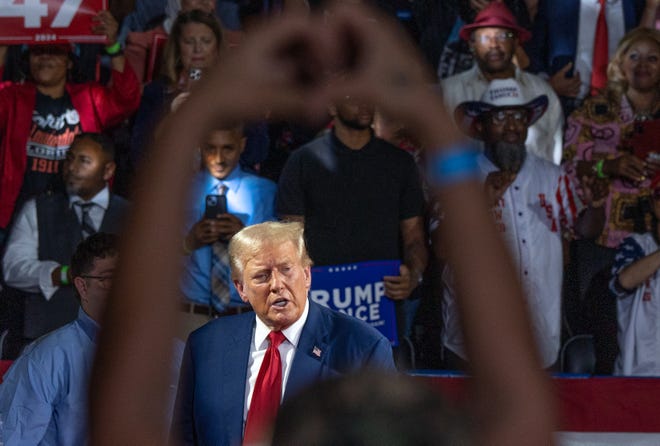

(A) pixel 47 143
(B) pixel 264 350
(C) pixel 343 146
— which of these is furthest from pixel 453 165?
(A) pixel 47 143

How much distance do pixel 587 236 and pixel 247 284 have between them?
3.35 metres

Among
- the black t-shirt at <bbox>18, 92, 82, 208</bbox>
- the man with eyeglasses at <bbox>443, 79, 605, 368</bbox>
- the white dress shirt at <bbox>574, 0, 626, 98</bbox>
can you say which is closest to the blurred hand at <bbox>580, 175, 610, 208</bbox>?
the man with eyeglasses at <bbox>443, 79, 605, 368</bbox>

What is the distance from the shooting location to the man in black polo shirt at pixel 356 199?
19.8 ft

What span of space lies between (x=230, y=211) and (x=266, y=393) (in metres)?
2.84

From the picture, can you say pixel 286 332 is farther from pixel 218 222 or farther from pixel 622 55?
pixel 622 55

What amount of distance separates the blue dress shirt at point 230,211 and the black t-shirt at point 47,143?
945 mm

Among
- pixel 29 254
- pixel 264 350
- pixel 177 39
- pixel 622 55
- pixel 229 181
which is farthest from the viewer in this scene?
pixel 622 55

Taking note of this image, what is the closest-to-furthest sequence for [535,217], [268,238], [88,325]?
[268,238]
[88,325]
[535,217]

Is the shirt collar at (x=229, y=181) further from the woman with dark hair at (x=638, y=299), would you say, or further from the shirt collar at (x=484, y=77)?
the woman with dark hair at (x=638, y=299)

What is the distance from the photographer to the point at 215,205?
19.4 ft

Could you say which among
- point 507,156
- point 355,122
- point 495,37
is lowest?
point 507,156

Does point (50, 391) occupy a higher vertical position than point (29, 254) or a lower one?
lower

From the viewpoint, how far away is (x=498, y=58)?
695 cm

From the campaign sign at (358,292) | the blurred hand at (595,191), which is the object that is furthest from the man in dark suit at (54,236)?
the blurred hand at (595,191)
